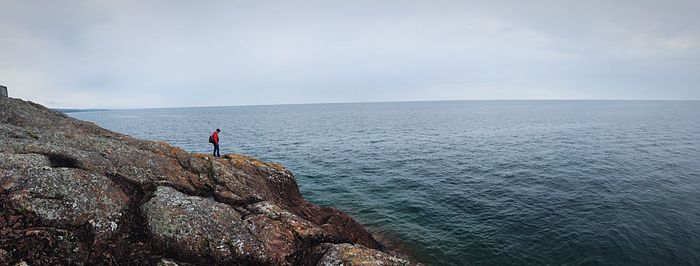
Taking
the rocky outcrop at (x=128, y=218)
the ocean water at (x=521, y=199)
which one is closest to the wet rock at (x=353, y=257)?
the rocky outcrop at (x=128, y=218)

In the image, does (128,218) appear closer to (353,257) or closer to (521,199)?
(353,257)

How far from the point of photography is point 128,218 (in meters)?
14.5

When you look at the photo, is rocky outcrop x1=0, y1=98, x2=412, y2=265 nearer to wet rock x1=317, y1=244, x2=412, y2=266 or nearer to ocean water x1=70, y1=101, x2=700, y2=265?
wet rock x1=317, y1=244, x2=412, y2=266

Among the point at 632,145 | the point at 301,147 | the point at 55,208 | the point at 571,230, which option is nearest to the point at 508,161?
the point at 571,230

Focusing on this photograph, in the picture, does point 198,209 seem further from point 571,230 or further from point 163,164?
point 571,230

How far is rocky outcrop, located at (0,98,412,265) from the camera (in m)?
12.6

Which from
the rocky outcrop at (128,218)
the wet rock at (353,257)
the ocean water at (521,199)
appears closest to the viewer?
the rocky outcrop at (128,218)

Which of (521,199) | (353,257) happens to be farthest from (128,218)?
(521,199)

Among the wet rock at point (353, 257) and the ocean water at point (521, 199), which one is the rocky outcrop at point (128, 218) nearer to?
the wet rock at point (353, 257)

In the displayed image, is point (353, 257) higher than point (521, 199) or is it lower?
higher

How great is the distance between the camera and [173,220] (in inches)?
560

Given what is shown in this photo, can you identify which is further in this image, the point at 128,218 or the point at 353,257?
the point at 128,218

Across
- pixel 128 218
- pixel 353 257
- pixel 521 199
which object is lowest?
pixel 521 199

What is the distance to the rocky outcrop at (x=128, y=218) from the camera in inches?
497
